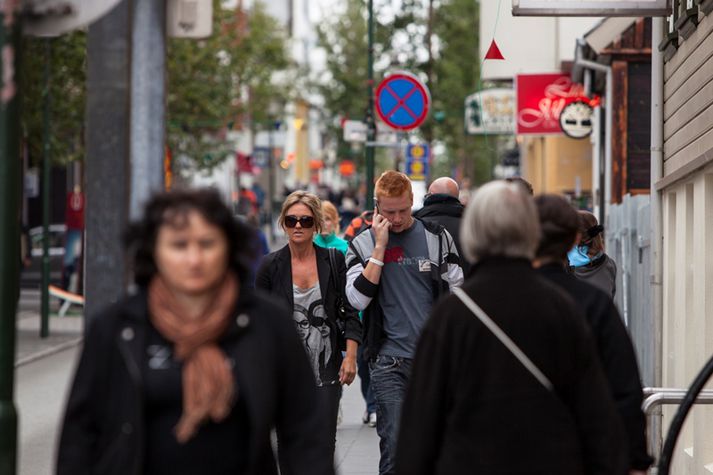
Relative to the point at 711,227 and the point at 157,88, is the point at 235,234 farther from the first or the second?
the point at 711,227

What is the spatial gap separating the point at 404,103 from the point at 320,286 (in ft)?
38.6

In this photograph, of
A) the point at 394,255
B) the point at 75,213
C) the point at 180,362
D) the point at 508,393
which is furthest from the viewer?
the point at 75,213

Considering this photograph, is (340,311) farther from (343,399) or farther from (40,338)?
(40,338)

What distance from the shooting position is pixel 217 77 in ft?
137

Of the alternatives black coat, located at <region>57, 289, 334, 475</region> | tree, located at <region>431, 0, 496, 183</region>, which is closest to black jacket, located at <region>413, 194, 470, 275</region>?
black coat, located at <region>57, 289, 334, 475</region>

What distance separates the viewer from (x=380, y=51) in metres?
38.7

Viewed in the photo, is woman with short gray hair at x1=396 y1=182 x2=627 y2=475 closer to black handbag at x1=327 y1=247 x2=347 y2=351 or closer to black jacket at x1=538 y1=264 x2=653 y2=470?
black jacket at x1=538 y1=264 x2=653 y2=470

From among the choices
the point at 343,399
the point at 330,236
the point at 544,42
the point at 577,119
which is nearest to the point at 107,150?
the point at 330,236

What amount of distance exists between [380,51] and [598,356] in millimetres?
33835

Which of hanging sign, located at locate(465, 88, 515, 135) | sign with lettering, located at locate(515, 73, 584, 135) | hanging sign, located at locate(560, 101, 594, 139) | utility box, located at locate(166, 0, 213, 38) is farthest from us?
hanging sign, located at locate(465, 88, 515, 135)

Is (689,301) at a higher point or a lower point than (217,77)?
lower

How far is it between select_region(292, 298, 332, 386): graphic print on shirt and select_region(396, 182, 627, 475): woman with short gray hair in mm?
3871

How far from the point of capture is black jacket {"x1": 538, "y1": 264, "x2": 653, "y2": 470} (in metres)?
5.37

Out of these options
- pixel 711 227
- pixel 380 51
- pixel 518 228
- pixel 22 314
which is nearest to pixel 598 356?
pixel 518 228
